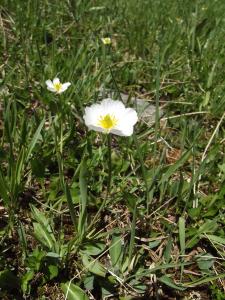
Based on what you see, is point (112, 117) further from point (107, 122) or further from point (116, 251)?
point (116, 251)

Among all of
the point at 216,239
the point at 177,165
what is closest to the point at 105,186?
the point at 177,165

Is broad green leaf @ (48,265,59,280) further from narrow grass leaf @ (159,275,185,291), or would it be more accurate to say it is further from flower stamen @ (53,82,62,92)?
flower stamen @ (53,82,62,92)

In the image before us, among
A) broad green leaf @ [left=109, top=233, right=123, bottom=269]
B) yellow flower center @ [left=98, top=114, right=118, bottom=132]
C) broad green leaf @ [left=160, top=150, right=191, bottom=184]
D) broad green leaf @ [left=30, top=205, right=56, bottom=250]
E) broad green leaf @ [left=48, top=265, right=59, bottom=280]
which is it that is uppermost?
yellow flower center @ [left=98, top=114, right=118, bottom=132]

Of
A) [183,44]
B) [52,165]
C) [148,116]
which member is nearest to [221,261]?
[52,165]

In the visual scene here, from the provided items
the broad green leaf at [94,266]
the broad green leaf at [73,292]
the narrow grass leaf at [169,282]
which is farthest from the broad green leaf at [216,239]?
the broad green leaf at [73,292]

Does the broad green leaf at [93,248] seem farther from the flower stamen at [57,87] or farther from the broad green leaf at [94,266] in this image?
the flower stamen at [57,87]

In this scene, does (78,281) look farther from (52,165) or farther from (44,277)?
(52,165)

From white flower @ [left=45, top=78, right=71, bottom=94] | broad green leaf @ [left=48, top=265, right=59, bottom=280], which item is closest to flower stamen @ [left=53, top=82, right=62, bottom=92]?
white flower @ [left=45, top=78, right=71, bottom=94]
